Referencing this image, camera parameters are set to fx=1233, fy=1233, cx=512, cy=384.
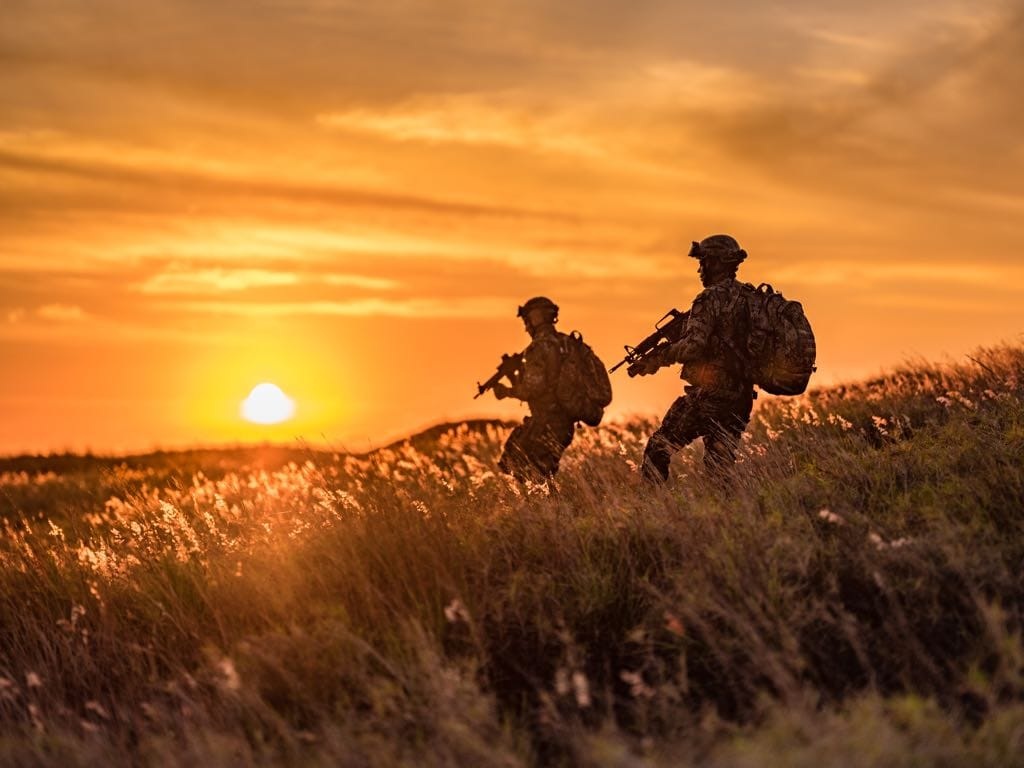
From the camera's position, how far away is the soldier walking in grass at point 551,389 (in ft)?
38.5

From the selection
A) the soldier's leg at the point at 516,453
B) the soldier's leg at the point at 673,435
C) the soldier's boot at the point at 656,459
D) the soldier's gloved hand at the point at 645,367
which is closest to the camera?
the soldier's boot at the point at 656,459

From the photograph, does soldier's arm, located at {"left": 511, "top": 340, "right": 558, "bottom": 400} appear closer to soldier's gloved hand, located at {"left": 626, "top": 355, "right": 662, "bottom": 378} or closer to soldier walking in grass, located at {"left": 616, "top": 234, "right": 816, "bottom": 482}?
soldier's gloved hand, located at {"left": 626, "top": 355, "right": 662, "bottom": 378}

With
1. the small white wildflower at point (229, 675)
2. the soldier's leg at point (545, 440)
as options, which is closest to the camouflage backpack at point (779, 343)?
the soldier's leg at point (545, 440)

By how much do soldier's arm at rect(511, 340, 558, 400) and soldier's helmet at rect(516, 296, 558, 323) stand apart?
11.7 inches

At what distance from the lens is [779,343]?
9.79 m

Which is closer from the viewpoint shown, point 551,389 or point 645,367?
point 645,367

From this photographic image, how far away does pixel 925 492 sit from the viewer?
27.3 feet

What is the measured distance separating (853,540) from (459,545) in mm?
2452

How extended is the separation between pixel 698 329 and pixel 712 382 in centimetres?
47

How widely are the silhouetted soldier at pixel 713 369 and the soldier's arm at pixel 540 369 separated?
1.72 meters

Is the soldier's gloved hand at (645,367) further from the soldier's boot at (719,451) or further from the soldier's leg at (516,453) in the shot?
the soldier's leg at (516,453)

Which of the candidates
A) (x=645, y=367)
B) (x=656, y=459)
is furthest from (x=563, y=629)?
(x=645, y=367)

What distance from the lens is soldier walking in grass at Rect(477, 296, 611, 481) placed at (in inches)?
462

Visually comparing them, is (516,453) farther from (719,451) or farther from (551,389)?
(719,451)
